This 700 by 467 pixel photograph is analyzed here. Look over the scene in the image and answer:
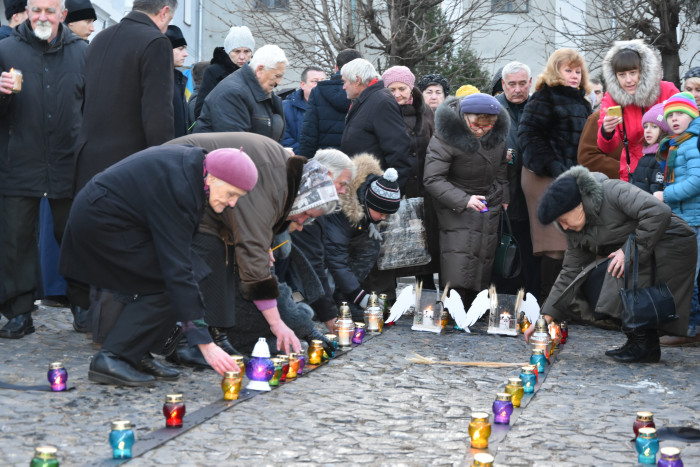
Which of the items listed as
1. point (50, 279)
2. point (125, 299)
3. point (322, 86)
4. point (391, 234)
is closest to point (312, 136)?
point (322, 86)

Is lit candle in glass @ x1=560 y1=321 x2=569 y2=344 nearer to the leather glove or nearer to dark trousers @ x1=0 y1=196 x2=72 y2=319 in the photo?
the leather glove

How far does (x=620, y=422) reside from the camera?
5555 millimetres

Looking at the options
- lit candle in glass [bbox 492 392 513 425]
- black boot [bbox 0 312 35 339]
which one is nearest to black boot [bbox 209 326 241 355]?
black boot [bbox 0 312 35 339]

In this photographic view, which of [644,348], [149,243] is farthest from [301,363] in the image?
[644,348]

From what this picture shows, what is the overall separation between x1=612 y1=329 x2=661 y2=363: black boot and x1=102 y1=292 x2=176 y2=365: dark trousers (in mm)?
3416

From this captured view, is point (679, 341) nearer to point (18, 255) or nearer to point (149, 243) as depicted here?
point (149, 243)

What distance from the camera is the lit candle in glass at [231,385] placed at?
5609 mm

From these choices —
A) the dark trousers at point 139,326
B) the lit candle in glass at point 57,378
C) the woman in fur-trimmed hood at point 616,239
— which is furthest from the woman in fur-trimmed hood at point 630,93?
the lit candle in glass at point 57,378

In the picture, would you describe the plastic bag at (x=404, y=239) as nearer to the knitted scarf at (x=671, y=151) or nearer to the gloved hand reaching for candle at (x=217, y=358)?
the knitted scarf at (x=671, y=151)

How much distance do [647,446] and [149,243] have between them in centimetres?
283

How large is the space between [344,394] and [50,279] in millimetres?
3258

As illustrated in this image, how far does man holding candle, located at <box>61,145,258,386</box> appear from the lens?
5.52 m

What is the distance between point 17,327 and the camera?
290 inches

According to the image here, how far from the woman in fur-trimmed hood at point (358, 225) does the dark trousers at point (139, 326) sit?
2598 mm
